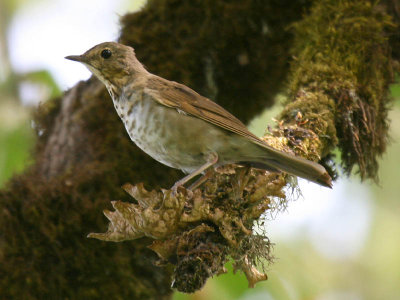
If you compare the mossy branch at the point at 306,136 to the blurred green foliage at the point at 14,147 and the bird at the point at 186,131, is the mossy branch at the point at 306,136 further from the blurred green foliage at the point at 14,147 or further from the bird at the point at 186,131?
the blurred green foliage at the point at 14,147

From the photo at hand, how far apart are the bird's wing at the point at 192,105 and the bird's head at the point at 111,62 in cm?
35

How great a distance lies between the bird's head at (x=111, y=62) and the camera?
Result: 12.6 feet

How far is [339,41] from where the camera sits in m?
4.02

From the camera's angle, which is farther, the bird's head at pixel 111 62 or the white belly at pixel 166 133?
the bird's head at pixel 111 62

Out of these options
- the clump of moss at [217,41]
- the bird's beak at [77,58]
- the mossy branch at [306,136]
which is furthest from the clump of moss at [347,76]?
the bird's beak at [77,58]

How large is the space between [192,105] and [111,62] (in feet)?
2.65

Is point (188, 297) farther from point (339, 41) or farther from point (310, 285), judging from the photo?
point (339, 41)

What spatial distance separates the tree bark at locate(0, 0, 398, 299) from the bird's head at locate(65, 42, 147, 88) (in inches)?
11.2

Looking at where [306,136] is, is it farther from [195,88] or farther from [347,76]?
[195,88]

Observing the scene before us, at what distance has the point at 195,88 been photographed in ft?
14.0

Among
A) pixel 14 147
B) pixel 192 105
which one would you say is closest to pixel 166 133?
pixel 192 105

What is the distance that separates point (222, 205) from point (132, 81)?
1.40 meters

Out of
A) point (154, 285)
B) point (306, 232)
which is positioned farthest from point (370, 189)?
point (154, 285)

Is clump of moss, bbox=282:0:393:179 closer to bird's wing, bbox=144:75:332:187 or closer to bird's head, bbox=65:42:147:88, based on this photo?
bird's wing, bbox=144:75:332:187
